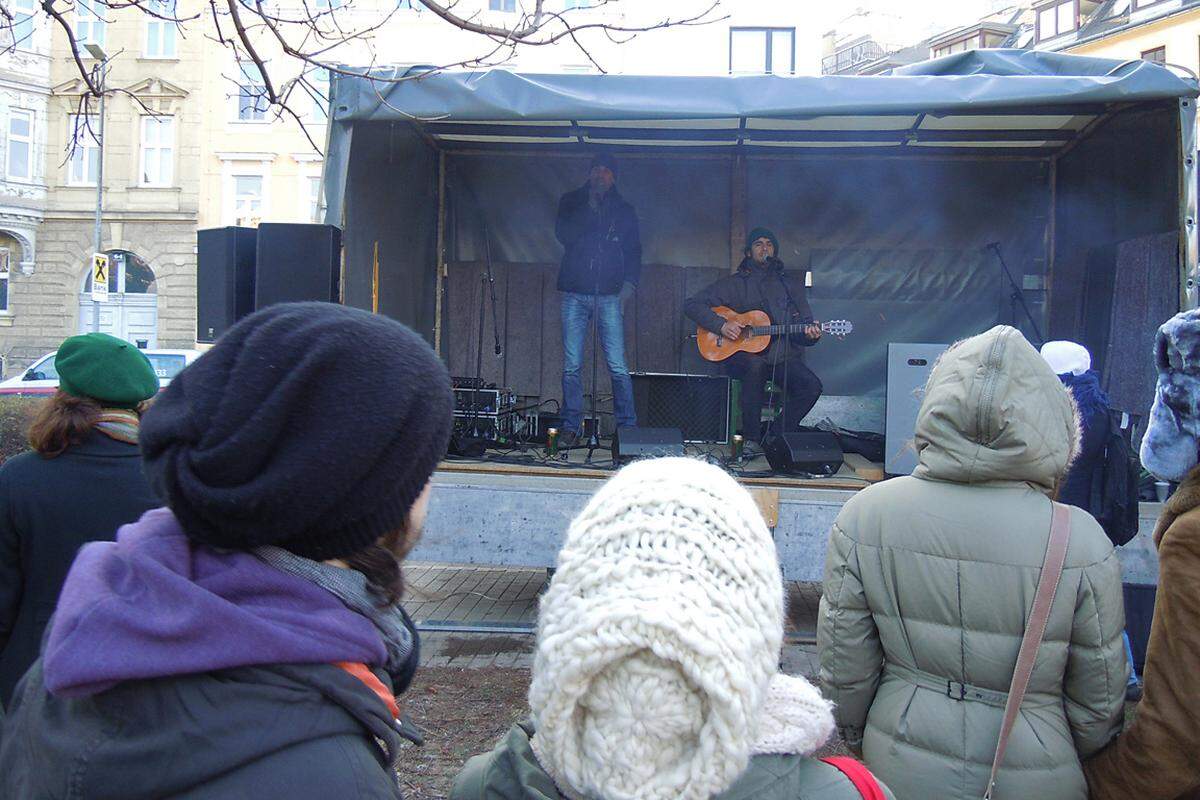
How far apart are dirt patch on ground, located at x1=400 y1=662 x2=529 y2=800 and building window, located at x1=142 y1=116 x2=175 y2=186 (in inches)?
1112

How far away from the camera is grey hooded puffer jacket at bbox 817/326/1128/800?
2.15m

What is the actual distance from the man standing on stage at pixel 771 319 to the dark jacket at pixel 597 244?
0.75 m

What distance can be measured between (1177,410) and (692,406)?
5380 mm

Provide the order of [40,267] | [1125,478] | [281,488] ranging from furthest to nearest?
[40,267], [1125,478], [281,488]

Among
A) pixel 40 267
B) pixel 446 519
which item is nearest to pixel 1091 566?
pixel 446 519

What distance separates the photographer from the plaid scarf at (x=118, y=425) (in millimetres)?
2688

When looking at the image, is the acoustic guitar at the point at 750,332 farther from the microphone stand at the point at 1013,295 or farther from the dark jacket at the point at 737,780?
the dark jacket at the point at 737,780

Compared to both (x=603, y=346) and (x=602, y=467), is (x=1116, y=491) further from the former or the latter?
(x=603, y=346)

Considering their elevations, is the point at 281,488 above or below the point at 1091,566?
above

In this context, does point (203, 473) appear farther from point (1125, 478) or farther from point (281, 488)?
point (1125, 478)

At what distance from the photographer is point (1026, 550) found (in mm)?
2180

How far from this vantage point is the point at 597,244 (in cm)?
746

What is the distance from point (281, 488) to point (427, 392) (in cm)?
20

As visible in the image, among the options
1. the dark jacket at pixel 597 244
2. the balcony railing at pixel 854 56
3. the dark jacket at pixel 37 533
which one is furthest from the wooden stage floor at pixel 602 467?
the balcony railing at pixel 854 56
